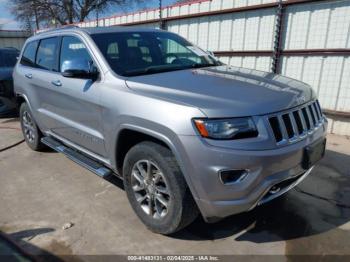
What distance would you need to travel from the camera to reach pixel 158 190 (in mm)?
2895

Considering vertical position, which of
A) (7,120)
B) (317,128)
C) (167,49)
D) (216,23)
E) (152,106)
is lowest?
(7,120)

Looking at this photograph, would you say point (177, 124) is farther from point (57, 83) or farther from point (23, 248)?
point (57, 83)

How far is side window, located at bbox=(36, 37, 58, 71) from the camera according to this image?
14.3 feet

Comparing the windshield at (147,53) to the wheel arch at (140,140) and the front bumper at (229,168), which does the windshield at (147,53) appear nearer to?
the wheel arch at (140,140)

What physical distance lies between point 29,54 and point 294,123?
14.1ft

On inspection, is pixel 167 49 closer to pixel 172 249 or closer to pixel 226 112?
pixel 226 112

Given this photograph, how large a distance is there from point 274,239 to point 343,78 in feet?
13.5

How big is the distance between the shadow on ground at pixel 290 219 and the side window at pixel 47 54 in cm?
282

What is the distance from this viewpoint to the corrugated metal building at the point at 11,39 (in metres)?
26.1

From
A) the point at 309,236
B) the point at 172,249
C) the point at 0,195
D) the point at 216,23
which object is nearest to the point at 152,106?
the point at 172,249

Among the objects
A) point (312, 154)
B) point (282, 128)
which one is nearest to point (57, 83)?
point (282, 128)

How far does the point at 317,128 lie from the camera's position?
9.79ft

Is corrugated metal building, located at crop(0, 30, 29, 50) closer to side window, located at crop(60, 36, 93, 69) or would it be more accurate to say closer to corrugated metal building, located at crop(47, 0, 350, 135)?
corrugated metal building, located at crop(47, 0, 350, 135)

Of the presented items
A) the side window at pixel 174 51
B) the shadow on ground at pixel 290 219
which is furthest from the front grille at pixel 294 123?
the side window at pixel 174 51
